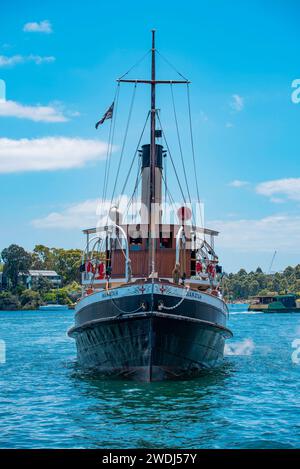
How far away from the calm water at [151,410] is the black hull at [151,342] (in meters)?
0.61

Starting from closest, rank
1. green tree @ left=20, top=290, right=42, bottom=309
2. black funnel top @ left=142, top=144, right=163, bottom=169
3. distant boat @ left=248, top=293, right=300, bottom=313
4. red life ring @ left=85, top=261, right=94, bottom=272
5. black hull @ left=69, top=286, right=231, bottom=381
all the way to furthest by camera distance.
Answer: black hull @ left=69, top=286, right=231, bottom=381, red life ring @ left=85, top=261, right=94, bottom=272, black funnel top @ left=142, top=144, right=163, bottom=169, distant boat @ left=248, top=293, right=300, bottom=313, green tree @ left=20, top=290, right=42, bottom=309

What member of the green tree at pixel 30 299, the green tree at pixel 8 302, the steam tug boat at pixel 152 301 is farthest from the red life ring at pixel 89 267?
the green tree at pixel 8 302

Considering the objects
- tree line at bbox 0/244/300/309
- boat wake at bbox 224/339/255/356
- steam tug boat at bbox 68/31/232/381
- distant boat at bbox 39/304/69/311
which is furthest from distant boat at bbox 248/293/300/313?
steam tug boat at bbox 68/31/232/381

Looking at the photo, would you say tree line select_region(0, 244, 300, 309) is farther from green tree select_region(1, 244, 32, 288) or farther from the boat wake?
the boat wake

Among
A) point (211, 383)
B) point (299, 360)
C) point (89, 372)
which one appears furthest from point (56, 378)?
point (299, 360)

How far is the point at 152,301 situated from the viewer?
2181cm

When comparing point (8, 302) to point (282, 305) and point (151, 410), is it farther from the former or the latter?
point (151, 410)

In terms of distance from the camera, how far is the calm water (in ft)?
48.5

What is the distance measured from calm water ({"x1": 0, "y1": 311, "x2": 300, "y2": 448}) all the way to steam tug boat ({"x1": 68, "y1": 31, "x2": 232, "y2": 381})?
902 mm

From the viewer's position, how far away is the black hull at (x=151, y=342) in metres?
21.8

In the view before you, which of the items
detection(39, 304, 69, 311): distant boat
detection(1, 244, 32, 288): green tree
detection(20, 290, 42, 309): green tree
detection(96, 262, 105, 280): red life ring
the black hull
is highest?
detection(1, 244, 32, 288): green tree

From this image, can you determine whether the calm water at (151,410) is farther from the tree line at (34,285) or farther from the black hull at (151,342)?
the tree line at (34,285)

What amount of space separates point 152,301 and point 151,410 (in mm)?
4947

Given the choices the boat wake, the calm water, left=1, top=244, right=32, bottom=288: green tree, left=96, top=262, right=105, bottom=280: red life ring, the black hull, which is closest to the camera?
the calm water
